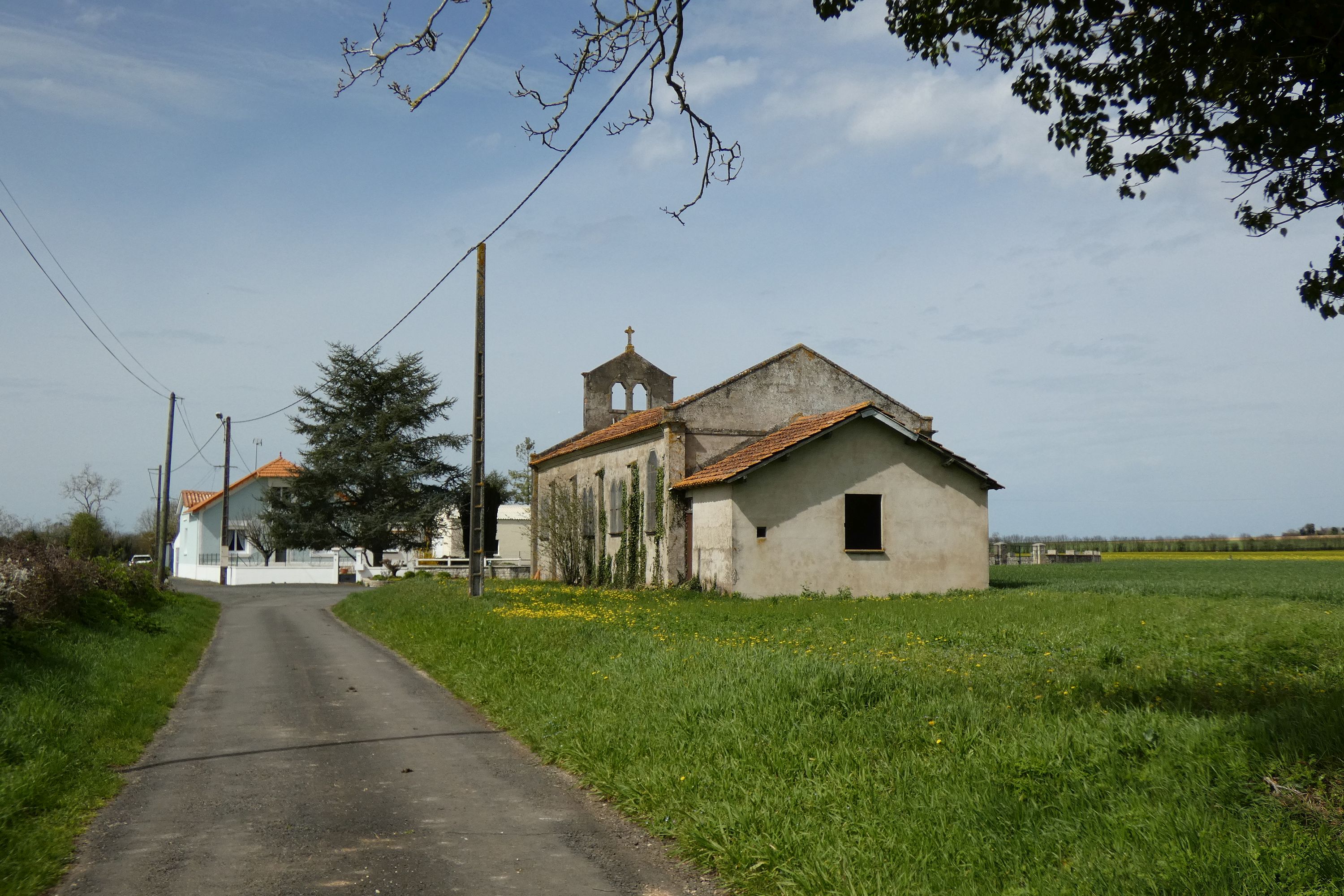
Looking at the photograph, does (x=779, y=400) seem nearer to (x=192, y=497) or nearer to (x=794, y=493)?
(x=794, y=493)

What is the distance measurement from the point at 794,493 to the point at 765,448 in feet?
4.48

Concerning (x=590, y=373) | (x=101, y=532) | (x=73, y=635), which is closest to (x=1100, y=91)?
(x=73, y=635)

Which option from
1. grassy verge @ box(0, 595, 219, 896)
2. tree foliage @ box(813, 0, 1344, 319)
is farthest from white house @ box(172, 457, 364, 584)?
tree foliage @ box(813, 0, 1344, 319)

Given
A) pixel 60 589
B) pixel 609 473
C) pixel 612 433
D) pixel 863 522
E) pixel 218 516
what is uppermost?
pixel 612 433

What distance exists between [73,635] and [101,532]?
65.3m

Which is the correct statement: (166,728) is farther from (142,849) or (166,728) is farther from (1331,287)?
(1331,287)

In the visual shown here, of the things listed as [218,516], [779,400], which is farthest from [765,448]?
[218,516]

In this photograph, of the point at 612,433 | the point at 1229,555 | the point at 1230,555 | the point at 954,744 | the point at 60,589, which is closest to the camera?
the point at 954,744

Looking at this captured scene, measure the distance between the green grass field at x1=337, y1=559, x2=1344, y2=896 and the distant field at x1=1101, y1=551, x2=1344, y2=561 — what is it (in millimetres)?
59456

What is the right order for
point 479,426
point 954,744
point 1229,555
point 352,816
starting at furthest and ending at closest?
point 1229,555, point 479,426, point 954,744, point 352,816

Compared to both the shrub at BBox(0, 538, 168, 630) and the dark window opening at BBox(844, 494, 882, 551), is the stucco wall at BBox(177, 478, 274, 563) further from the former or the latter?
the dark window opening at BBox(844, 494, 882, 551)

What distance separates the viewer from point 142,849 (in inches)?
223

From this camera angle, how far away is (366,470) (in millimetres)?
49844

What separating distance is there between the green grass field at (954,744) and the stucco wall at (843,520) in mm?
8170
